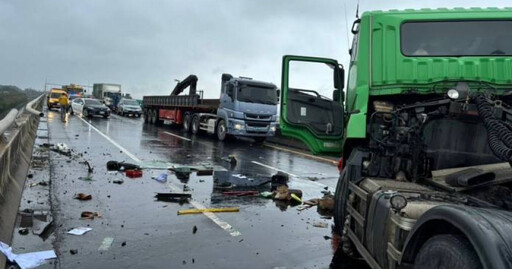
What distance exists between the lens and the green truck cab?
3707mm

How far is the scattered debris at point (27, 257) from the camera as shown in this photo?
4.95m

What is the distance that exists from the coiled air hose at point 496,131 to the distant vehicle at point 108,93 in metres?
52.7

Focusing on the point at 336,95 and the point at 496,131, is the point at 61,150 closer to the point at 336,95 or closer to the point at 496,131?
the point at 336,95

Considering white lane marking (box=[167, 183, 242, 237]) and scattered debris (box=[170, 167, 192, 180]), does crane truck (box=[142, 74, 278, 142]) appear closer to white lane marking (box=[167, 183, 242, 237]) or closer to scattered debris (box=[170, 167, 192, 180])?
scattered debris (box=[170, 167, 192, 180])

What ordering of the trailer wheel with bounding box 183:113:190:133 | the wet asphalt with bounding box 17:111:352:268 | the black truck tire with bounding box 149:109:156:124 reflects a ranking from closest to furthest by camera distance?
the wet asphalt with bounding box 17:111:352:268
the trailer wheel with bounding box 183:113:190:133
the black truck tire with bounding box 149:109:156:124

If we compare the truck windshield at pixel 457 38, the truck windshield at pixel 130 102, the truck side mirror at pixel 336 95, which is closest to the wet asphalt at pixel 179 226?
the truck side mirror at pixel 336 95

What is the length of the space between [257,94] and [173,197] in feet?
43.1

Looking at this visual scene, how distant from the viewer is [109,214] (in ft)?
24.4

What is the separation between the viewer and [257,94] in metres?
21.6

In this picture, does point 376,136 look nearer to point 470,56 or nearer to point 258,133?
point 470,56

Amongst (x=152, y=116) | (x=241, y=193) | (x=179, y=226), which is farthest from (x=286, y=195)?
(x=152, y=116)

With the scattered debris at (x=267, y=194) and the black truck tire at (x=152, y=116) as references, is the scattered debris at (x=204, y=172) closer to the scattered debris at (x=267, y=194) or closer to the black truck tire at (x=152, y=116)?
the scattered debris at (x=267, y=194)

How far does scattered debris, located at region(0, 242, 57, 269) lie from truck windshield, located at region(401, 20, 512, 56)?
4758 mm

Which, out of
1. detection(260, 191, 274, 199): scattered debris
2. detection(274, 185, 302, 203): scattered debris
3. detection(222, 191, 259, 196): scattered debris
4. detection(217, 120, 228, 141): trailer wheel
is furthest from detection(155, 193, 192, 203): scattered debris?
detection(217, 120, 228, 141): trailer wheel
